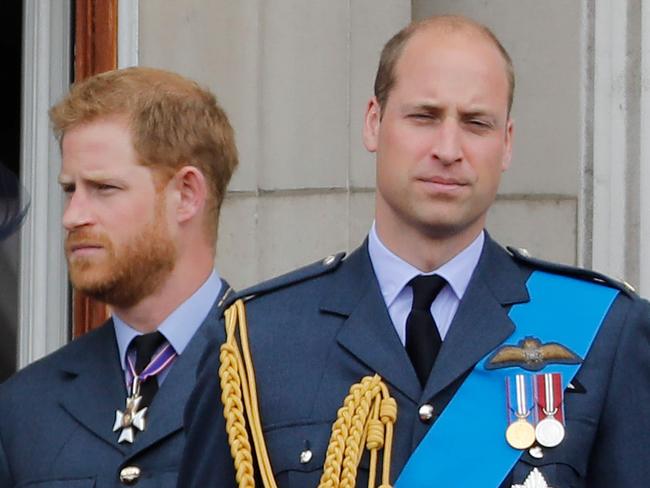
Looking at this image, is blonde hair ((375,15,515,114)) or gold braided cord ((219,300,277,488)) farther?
blonde hair ((375,15,515,114))

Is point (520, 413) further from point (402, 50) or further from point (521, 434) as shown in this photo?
point (402, 50)

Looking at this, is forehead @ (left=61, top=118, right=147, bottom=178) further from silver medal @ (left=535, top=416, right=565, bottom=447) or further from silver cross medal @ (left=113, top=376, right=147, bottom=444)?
silver medal @ (left=535, top=416, right=565, bottom=447)

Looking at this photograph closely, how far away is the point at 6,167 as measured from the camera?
252 inches

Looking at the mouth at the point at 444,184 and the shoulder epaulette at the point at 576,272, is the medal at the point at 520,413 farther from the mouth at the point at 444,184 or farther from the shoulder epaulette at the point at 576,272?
the mouth at the point at 444,184

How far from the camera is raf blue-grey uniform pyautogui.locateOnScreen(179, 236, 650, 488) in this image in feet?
12.8

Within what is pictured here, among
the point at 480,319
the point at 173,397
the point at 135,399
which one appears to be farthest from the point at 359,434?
the point at 135,399

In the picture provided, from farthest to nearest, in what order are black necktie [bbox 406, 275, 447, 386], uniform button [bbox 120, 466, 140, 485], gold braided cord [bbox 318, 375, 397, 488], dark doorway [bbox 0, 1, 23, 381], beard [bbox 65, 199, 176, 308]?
1. dark doorway [bbox 0, 1, 23, 381]
2. beard [bbox 65, 199, 176, 308]
3. uniform button [bbox 120, 466, 140, 485]
4. black necktie [bbox 406, 275, 447, 386]
5. gold braided cord [bbox 318, 375, 397, 488]

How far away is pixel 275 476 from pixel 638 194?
2.53 meters

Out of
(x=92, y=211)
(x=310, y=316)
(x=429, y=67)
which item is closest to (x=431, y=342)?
(x=310, y=316)

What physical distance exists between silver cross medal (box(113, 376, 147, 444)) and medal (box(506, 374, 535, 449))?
974 millimetres

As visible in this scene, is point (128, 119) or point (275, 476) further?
point (128, 119)

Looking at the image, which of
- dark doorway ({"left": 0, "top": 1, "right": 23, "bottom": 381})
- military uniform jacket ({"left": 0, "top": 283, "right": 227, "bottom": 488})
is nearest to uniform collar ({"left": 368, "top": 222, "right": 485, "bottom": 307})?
military uniform jacket ({"left": 0, "top": 283, "right": 227, "bottom": 488})

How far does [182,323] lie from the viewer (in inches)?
186

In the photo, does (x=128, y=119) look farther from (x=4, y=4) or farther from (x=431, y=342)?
(x=4, y=4)
